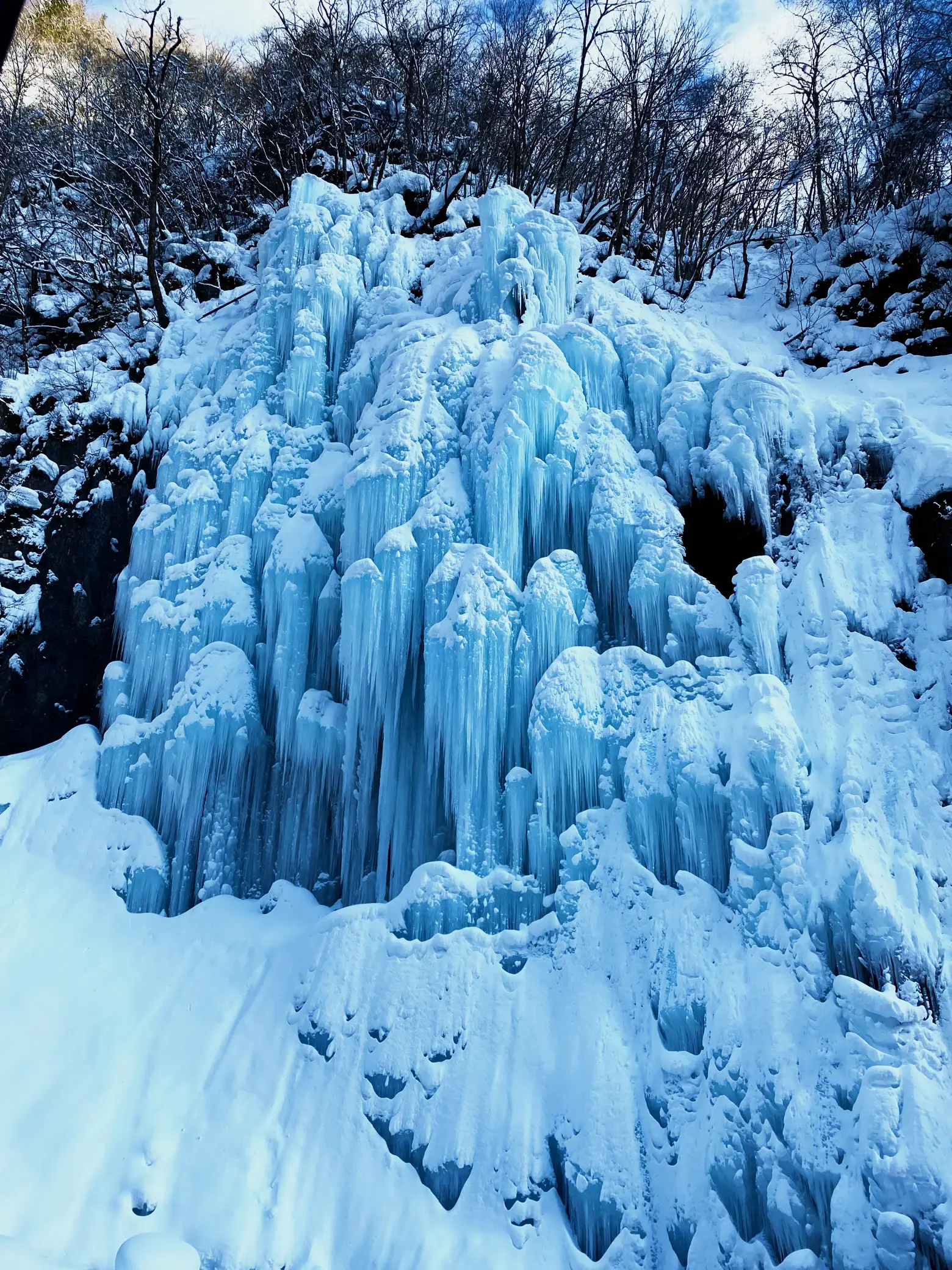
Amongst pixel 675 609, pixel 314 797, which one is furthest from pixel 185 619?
pixel 675 609

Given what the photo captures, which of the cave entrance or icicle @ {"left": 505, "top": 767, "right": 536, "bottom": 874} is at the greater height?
the cave entrance

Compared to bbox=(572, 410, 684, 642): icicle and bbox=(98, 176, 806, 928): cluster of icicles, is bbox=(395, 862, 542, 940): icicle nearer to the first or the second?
bbox=(98, 176, 806, 928): cluster of icicles

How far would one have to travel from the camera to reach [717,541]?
19.5 ft

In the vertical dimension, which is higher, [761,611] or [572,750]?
[761,611]

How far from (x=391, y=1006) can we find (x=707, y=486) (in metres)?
4.76

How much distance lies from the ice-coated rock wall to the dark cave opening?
113 millimetres

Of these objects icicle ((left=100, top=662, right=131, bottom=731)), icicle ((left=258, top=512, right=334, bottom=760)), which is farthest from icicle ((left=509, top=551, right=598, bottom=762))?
icicle ((left=100, top=662, right=131, bottom=731))

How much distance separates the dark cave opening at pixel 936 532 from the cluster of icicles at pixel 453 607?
1152mm

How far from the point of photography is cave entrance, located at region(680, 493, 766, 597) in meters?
5.83

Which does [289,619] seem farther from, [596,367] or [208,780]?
[596,367]

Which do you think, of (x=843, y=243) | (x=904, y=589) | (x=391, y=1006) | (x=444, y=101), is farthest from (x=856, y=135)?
(x=391, y=1006)

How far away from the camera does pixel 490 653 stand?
17.8ft

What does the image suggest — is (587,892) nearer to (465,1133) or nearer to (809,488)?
(465,1133)

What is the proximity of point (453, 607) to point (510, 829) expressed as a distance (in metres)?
1.71
